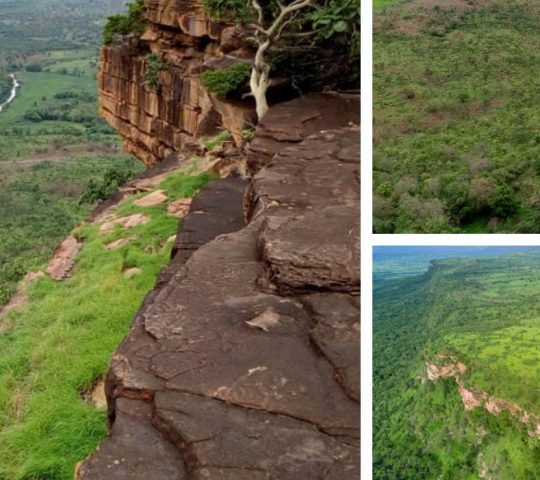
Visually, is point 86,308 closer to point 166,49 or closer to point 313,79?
point 313,79

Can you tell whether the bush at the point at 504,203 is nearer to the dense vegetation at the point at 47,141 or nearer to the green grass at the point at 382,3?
the green grass at the point at 382,3

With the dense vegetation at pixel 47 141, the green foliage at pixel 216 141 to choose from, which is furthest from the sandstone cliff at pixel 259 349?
the green foliage at pixel 216 141

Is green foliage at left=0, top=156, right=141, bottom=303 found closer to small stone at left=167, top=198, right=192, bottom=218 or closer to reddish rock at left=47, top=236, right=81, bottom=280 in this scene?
reddish rock at left=47, top=236, right=81, bottom=280

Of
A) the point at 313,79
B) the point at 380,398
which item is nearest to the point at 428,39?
the point at 380,398

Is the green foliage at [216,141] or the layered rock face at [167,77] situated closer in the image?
the green foliage at [216,141]

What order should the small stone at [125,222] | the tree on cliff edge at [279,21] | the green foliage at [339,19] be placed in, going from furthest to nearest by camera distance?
the small stone at [125,222] < the tree on cliff edge at [279,21] < the green foliage at [339,19]

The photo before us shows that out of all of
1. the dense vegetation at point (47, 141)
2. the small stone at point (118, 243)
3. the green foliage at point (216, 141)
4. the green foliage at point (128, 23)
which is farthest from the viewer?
the dense vegetation at point (47, 141)
